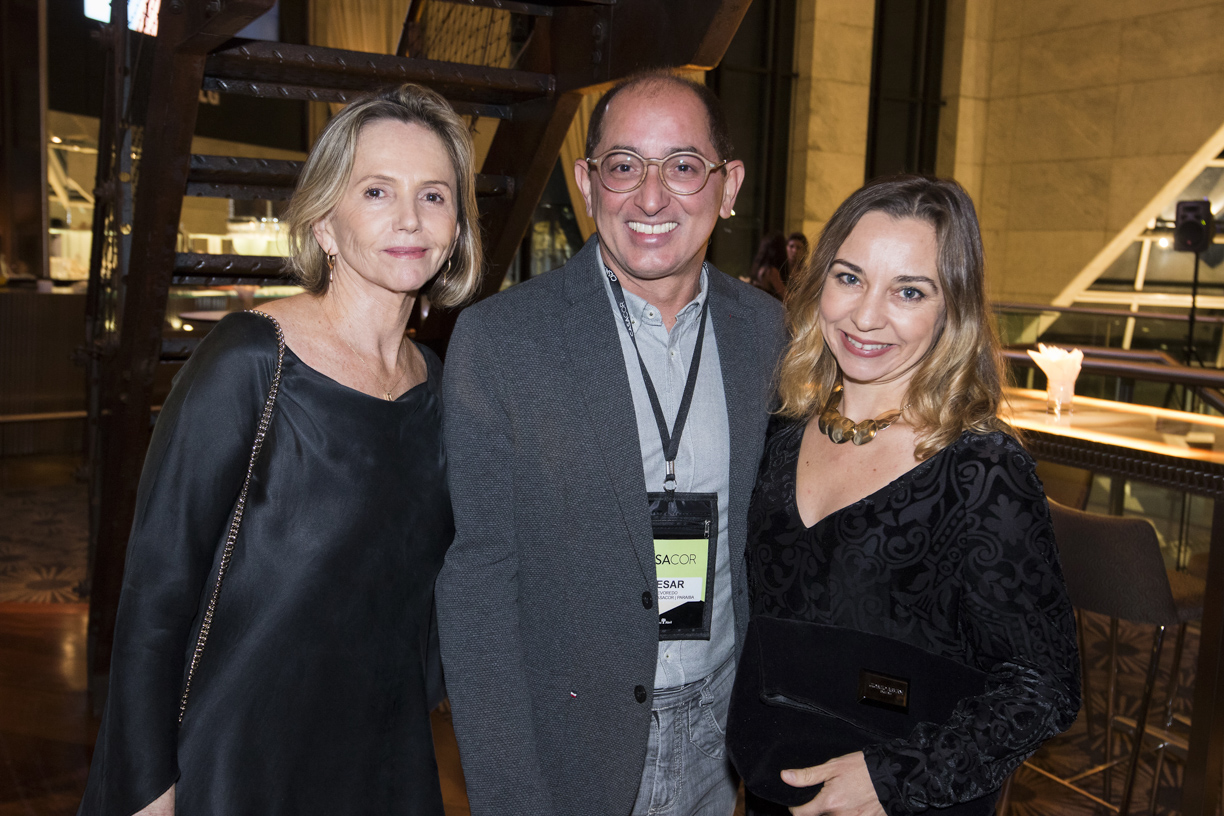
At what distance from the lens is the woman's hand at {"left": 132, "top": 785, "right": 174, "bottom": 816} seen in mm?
1301

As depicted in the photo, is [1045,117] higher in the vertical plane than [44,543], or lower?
higher

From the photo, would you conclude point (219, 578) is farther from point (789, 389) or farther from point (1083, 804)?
point (1083, 804)

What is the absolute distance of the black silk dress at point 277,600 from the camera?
129 centimetres

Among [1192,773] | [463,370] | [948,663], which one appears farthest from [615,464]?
[1192,773]

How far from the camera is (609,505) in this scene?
4.66 ft

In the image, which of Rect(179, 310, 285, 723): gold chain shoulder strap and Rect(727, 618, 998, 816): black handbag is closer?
Rect(727, 618, 998, 816): black handbag

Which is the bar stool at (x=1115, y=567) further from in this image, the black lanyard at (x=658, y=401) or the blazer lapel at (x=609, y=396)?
the blazer lapel at (x=609, y=396)

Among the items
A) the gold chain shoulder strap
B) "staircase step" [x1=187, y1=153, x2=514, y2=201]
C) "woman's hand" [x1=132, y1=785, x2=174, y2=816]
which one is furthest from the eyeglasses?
"woman's hand" [x1=132, y1=785, x2=174, y2=816]

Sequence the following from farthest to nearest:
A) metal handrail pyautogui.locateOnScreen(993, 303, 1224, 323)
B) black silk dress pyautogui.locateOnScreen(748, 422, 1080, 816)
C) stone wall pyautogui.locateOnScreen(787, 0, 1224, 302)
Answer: stone wall pyautogui.locateOnScreen(787, 0, 1224, 302), metal handrail pyautogui.locateOnScreen(993, 303, 1224, 323), black silk dress pyautogui.locateOnScreen(748, 422, 1080, 816)

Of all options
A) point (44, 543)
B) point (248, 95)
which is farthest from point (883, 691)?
point (44, 543)

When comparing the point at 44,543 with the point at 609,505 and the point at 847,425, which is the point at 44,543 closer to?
the point at 609,505

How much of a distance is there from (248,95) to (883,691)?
2226mm

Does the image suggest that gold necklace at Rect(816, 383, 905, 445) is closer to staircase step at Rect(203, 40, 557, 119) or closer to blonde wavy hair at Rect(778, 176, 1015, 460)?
blonde wavy hair at Rect(778, 176, 1015, 460)

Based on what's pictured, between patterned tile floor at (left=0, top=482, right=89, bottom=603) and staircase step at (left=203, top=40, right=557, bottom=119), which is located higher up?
staircase step at (left=203, top=40, right=557, bottom=119)
